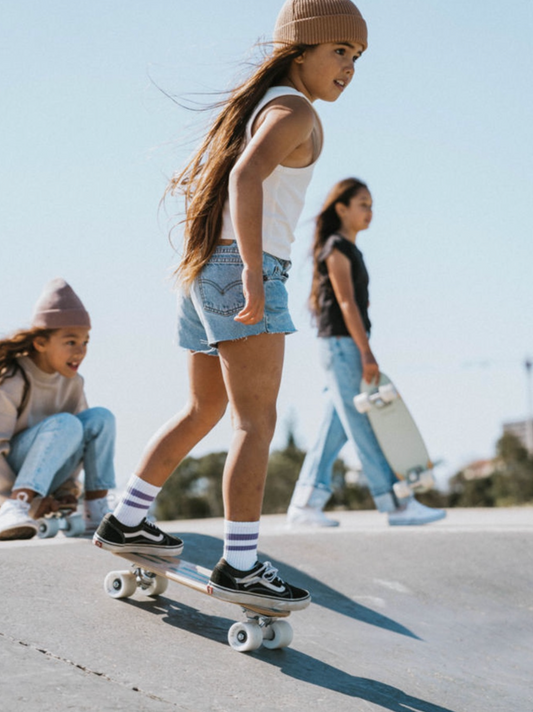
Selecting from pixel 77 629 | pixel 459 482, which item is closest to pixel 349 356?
pixel 77 629

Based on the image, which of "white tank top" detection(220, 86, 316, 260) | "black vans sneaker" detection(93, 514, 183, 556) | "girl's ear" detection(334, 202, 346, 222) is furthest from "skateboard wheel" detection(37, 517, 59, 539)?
"girl's ear" detection(334, 202, 346, 222)

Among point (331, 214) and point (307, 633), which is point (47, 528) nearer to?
point (307, 633)

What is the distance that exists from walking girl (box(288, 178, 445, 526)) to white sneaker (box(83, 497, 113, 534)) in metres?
1.84

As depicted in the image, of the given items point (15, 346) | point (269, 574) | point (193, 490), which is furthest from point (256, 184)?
point (193, 490)

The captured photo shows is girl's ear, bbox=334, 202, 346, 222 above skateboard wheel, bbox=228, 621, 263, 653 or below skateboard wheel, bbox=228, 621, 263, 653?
above

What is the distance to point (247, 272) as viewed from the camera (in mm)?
3033

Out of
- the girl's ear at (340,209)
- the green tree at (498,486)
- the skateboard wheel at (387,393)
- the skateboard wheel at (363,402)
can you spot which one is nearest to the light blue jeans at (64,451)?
the skateboard wheel at (363,402)

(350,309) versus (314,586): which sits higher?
(350,309)

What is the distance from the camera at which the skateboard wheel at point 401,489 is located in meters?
6.15

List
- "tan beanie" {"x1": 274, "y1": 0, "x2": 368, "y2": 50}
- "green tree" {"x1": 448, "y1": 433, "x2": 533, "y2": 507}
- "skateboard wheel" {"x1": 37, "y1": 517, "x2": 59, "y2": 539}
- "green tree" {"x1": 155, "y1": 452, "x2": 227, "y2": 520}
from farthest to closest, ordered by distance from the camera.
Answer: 1. "green tree" {"x1": 155, "y1": 452, "x2": 227, "y2": 520}
2. "green tree" {"x1": 448, "y1": 433, "x2": 533, "y2": 507}
3. "skateboard wheel" {"x1": 37, "y1": 517, "x2": 59, "y2": 539}
4. "tan beanie" {"x1": 274, "y1": 0, "x2": 368, "y2": 50}

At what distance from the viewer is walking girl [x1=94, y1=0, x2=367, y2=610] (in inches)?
121

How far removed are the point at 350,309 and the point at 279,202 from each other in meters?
3.01

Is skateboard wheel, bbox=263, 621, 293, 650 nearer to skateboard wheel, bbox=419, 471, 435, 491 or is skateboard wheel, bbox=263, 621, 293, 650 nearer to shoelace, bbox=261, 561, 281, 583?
shoelace, bbox=261, 561, 281, 583

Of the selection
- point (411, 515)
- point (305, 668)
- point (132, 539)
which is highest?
point (132, 539)
